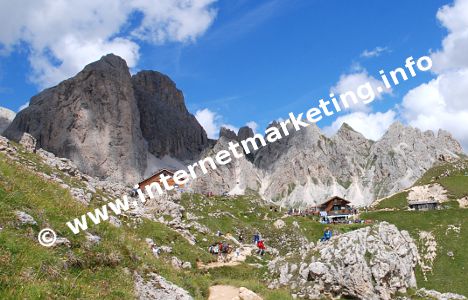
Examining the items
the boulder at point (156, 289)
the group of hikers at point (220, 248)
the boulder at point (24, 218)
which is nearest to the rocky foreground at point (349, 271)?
the group of hikers at point (220, 248)

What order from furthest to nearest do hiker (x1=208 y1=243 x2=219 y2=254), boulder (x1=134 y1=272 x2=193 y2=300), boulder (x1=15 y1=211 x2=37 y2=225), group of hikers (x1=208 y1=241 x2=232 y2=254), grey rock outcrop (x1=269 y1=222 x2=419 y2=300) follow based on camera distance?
group of hikers (x1=208 y1=241 x2=232 y2=254) < hiker (x1=208 y1=243 x2=219 y2=254) < grey rock outcrop (x1=269 y1=222 x2=419 y2=300) < boulder (x1=134 y1=272 x2=193 y2=300) < boulder (x1=15 y1=211 x2=37 y2=225)

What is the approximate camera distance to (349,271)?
3397 cm

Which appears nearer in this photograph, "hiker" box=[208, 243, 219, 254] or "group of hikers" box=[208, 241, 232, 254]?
"hiker" box=[208, 243, 219, 254]

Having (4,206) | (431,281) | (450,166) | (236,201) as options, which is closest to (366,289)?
(431,281)

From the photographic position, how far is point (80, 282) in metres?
11.8

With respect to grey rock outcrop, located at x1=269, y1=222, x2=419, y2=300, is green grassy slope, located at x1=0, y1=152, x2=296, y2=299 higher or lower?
higher

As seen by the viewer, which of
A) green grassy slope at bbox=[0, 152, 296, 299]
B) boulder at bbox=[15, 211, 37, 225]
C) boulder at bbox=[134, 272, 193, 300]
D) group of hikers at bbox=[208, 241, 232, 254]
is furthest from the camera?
group of hikers at bbox=[208, 241, 232, 254]

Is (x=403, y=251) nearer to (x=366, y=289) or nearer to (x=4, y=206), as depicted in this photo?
(x=366, y=289)

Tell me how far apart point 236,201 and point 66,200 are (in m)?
70.8

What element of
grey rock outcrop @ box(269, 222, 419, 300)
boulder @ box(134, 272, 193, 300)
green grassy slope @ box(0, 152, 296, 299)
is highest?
green grassy slope @ box(0, 152, 296, 299)

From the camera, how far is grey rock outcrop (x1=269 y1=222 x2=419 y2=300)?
108 feet

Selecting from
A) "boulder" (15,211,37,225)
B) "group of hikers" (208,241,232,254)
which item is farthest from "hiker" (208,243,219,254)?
"boulder" (15,211,37,225)

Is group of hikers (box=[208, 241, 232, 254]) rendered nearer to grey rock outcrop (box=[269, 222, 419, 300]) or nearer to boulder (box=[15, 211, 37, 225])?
grey rock outcrop (box=[269, 222, 419, 300])

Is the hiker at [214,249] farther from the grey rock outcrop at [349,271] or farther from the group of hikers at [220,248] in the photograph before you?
the grey rock outcrop at [349,271]
